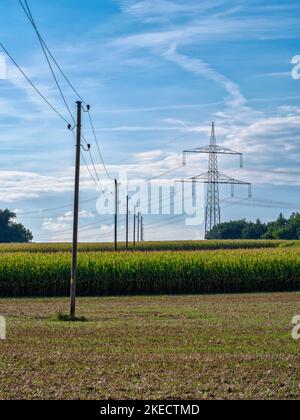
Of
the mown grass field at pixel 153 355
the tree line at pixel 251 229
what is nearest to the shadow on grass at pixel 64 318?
the mown grass field at pixel 153 355

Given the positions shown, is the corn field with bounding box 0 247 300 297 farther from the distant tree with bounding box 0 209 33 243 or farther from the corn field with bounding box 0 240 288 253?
the distant tree with bounding box 0 209 33 243

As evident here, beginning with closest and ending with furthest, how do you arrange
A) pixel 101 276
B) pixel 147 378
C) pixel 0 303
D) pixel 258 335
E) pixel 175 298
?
pixel 147 378
pixel 258 335
pixel 0 303
pixel 175 298
pixel 101 276

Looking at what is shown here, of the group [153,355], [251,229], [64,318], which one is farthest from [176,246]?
[153,355]

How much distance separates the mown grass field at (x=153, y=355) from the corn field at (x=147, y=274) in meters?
12.4

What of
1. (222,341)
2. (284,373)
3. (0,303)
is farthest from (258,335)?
(0,303)

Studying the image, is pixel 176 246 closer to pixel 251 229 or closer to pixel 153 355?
pixel 251 229

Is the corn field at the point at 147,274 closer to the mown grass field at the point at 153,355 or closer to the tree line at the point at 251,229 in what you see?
the mown grass field at the point at 153,355

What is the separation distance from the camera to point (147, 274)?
48.4 m

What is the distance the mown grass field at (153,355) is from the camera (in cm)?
1580

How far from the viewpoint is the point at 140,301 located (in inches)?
1607

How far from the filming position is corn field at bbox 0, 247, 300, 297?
4728 cm

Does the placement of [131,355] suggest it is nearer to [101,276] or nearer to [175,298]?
[175,298]

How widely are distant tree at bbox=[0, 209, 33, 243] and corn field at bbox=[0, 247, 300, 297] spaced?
367 ft

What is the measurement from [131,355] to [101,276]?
1075 inches
